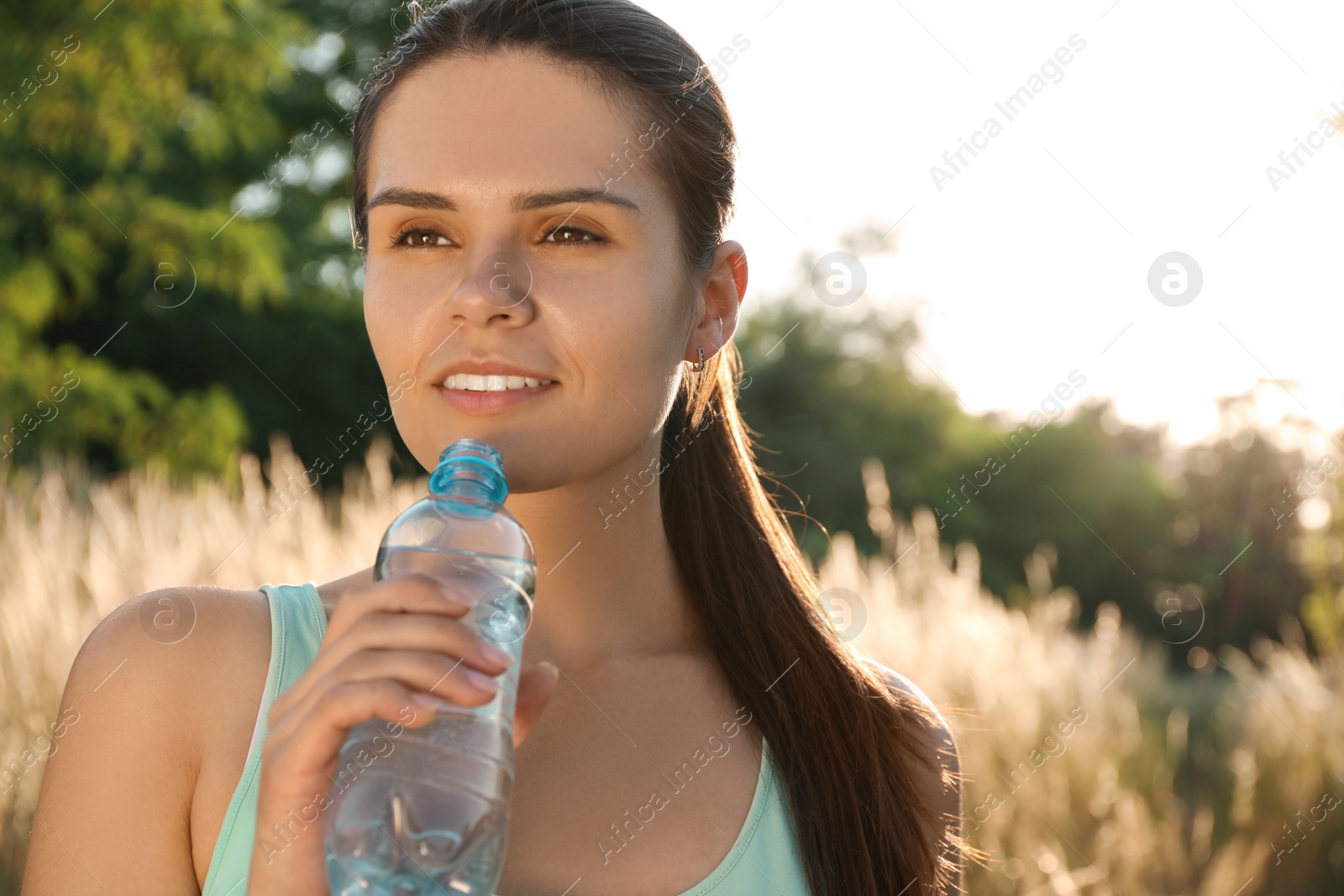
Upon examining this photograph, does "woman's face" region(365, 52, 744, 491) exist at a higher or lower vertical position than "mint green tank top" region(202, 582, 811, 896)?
higher

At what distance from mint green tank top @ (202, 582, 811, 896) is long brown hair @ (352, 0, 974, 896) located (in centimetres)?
5

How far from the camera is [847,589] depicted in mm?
5984

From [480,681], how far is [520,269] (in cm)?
84

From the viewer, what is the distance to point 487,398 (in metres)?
1.81

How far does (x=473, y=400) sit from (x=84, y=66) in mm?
8002

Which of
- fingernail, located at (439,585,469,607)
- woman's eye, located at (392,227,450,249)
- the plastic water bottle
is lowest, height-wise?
the plastic water bottle

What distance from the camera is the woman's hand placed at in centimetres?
124

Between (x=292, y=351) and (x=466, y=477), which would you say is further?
(x=292, y=351)

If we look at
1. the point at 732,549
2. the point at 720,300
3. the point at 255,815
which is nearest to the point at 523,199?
the point at 720,300

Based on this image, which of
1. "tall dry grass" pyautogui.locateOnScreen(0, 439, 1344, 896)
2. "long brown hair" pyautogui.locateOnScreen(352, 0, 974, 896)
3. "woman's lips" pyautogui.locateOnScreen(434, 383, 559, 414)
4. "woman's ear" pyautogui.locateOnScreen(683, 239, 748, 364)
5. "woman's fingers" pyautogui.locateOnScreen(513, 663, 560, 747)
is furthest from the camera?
"tall dry grass" pyautogui.locateOnScreen(0, 439, 1344, 896)

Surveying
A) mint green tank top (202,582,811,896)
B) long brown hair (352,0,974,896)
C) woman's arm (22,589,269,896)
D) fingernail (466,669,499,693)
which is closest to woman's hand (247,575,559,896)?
fingernail (466,669,499,693)

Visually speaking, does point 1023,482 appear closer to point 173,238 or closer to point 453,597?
point 173,238

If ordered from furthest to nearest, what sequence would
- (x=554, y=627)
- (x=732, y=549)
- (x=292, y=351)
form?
1. (x=292, y=351)
2. (x=732, y=549)
3. (x=554, y=627)

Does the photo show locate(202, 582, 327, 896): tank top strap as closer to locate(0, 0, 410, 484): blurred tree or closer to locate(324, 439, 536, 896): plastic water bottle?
locate(324, 439, 536, 896): plastic water bottle
